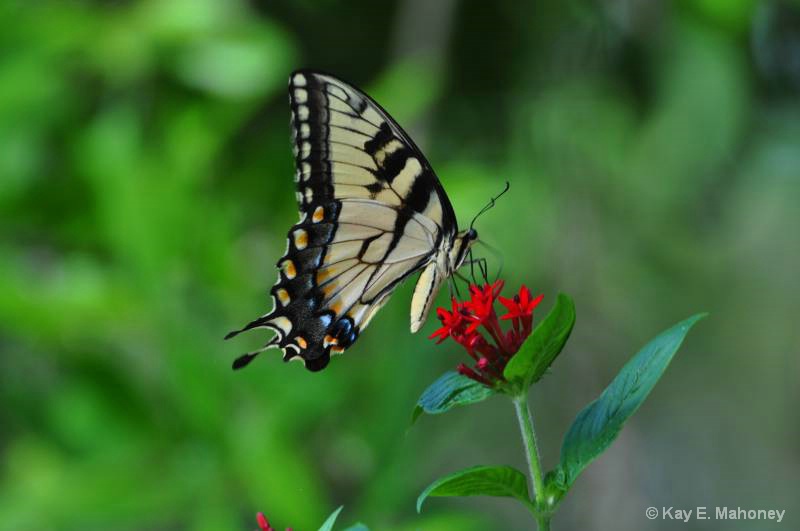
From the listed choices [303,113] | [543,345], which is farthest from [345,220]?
[543,345]

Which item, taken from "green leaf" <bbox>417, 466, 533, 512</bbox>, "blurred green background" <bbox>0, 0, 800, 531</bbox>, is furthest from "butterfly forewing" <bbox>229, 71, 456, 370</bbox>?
"blurred green background" <bbox>0, 0, 800, 531</bbox>

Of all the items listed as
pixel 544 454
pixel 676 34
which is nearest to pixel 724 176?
pixel 676 34

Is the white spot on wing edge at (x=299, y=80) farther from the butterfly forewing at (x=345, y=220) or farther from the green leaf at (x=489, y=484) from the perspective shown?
the green leaf at (x=489, y=484)

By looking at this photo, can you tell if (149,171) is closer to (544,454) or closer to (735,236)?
(544,454)

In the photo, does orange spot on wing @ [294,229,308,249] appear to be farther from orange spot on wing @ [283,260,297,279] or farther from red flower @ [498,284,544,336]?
red flower @ [498,284,544,336]

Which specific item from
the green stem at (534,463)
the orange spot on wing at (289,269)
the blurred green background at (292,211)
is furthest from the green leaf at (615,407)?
the blurred green background at (292,211)
